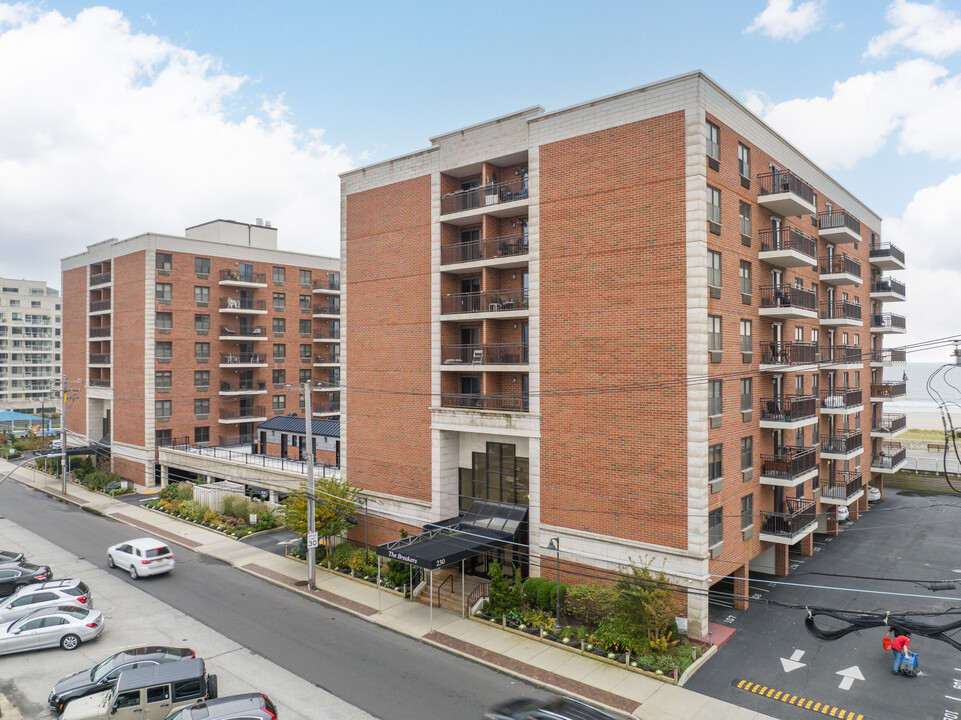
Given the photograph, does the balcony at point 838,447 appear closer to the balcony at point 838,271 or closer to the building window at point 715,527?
the balcony at point 838,271

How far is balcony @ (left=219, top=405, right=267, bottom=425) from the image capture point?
5575 centimetres

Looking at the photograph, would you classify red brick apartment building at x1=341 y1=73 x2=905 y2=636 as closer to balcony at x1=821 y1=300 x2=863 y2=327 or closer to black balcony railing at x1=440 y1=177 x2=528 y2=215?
black balcony railing at x1=440 y1=177 x2=528 y2=215

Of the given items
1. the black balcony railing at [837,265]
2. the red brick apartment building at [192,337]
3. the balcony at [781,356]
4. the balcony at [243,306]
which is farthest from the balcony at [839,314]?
the balcony at [243,306]

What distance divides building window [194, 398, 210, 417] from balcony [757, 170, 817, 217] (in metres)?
48.8

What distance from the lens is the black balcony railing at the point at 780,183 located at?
27.8 meters

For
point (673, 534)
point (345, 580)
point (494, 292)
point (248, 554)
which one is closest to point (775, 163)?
point (494, 292)

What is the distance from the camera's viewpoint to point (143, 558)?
29.9 m

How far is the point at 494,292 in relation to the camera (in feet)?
92.5

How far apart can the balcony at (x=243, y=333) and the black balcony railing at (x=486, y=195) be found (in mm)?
34194

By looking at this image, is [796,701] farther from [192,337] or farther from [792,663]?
[192,337]

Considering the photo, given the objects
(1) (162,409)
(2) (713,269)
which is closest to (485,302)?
(2) (713,269)

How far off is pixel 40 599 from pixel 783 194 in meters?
36.9

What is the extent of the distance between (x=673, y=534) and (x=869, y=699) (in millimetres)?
7508

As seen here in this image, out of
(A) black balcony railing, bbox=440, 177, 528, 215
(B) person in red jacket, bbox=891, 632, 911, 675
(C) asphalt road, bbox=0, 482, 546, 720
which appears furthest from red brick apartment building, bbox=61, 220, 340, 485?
(B) person in red jacket, bbox=891, 632, 911, 675
